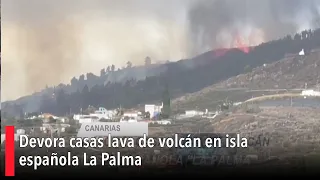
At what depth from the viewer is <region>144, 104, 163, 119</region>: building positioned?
5098 millimetres

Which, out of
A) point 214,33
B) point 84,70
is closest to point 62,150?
point 84,70

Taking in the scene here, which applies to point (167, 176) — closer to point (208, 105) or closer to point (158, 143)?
point (158, 143)

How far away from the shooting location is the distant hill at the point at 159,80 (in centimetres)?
513

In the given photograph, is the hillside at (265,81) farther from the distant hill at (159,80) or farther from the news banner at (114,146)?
the news banner at (114,146)

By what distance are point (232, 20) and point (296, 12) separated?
0.71m

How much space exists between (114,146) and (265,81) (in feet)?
5.42

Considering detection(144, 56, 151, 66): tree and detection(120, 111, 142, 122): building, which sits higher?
detection(144, 56, 151, 66): tree

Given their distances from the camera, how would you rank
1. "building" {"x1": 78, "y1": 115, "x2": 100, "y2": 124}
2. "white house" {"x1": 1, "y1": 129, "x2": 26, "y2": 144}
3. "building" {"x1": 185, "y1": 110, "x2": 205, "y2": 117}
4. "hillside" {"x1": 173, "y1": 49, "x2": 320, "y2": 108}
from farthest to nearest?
"hillside" {"x1": 173, "y1": 49, "x2": 320, "y2": 108} → "building" {"x1": 185, "y1": 110, "x2": 205, "y2": 117} → "building" {"x1": 78, "y1": 115, "x2": 100, "y2": 124} → "white house" {"x1": 1, "y1": 129, "x2": 26, "y2": 144}

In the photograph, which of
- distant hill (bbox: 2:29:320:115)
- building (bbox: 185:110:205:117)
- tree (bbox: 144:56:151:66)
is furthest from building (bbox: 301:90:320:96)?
tree (bbox: 144:56:151:66)

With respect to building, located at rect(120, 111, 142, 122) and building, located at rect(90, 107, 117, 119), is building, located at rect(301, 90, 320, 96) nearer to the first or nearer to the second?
building, located at rect(120, 111, 142, 122)

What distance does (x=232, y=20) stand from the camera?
5324mm

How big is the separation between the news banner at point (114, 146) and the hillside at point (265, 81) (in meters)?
0.42

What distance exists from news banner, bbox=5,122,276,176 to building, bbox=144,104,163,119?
13 cm

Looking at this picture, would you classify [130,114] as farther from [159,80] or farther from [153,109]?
[159,80]
